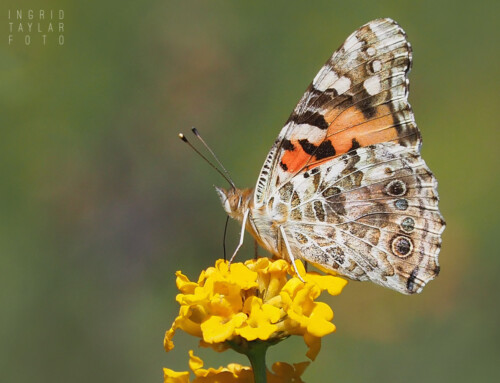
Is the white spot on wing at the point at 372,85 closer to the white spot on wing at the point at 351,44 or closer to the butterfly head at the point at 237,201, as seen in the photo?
the white spot on wing at the point at 351,44

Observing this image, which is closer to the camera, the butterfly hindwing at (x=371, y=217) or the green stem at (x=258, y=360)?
the green stem at (x=258, y=360)

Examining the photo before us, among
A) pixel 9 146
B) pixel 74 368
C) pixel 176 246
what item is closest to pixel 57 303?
pixel 74 368

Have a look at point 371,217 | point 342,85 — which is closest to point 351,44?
point 342,85

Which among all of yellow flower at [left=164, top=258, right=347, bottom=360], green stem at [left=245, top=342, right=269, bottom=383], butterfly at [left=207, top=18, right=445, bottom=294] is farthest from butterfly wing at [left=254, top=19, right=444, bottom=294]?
green stem at [left=245, top=342, right=269, bottom=383]

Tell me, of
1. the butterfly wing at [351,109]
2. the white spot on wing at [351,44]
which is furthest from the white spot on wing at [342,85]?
the white spot on wing at [351,44]

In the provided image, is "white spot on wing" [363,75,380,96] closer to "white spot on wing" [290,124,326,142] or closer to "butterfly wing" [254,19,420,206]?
"butterfly wing" [254,19,420,206]

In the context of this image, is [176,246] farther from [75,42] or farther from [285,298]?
[285,298]

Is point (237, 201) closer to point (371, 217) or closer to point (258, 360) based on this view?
point (371, 217)

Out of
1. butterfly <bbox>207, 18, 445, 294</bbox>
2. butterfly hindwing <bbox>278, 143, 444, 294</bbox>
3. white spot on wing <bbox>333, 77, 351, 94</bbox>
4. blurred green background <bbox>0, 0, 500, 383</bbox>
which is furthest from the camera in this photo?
A: blurred green background <bbox>0, 0, 500, 383</bbox>
